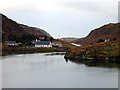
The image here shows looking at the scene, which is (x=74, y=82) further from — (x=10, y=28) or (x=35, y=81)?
(x=10, y=28)

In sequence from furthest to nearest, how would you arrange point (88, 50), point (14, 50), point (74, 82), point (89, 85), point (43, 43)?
point (43, 43) < point (14, 50) < point (88, 50) < point (74, 82) < point (89, 85)

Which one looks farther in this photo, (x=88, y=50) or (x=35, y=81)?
(x=88, y=50)

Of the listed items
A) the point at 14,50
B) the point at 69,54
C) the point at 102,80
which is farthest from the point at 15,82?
the point at 14,50

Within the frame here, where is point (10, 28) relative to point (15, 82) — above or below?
above

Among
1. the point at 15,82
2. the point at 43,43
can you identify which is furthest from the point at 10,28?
the point at 15,82

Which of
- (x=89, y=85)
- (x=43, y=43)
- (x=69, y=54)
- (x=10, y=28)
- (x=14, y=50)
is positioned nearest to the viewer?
(x=89, y=85)

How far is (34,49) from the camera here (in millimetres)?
106062

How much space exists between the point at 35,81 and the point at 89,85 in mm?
8339

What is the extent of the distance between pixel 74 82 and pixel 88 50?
3227 centimetres

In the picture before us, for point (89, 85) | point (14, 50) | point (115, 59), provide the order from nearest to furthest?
point (89, 85)
point (115, 59)
point (14, 50)

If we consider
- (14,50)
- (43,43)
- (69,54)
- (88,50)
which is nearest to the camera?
(88,50)

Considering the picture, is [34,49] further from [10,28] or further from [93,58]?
[10,28]

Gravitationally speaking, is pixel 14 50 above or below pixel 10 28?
below

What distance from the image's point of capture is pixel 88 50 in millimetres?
58219
